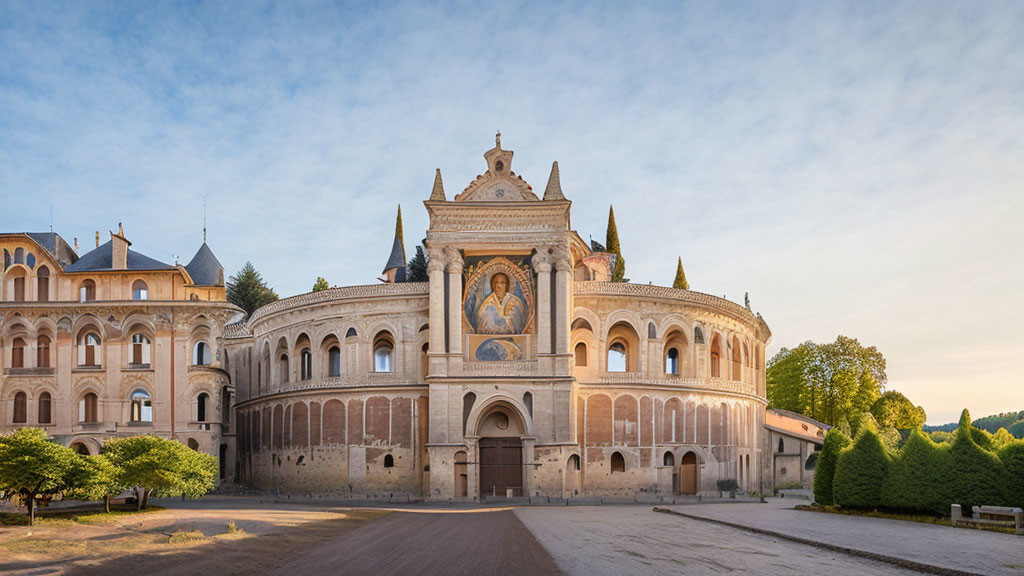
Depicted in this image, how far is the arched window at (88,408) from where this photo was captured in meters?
58.7

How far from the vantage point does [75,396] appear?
58.6 m

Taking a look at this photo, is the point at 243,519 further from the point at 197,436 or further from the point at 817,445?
the point at 817,445

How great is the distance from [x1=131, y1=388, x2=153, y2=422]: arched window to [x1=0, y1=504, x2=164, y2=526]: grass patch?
19.8m

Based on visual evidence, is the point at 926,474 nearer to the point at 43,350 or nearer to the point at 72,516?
the point at 72,516

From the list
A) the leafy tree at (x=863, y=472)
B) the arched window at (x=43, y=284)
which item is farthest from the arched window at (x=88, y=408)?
the leafy tree at (x=863, y=472)

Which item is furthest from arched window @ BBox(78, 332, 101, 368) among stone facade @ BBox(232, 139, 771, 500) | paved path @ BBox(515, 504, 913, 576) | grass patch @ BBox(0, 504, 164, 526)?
paved path @ BBox(515, 504, 913, 576)

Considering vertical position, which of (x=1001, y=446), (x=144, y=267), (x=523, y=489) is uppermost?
(x=144, y=267)

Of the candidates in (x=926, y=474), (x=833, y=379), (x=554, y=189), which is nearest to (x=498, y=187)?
(x=554, y=189)

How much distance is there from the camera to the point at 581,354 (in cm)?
5691

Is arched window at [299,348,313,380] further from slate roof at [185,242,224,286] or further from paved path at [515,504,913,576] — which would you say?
paved path at [515,504,913,576]

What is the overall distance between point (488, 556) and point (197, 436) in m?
40.2

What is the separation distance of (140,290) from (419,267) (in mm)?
33072

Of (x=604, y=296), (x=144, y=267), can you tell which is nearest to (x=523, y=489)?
(x=604, y=296)

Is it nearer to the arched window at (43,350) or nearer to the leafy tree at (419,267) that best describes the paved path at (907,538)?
the arched window at (43,350)
